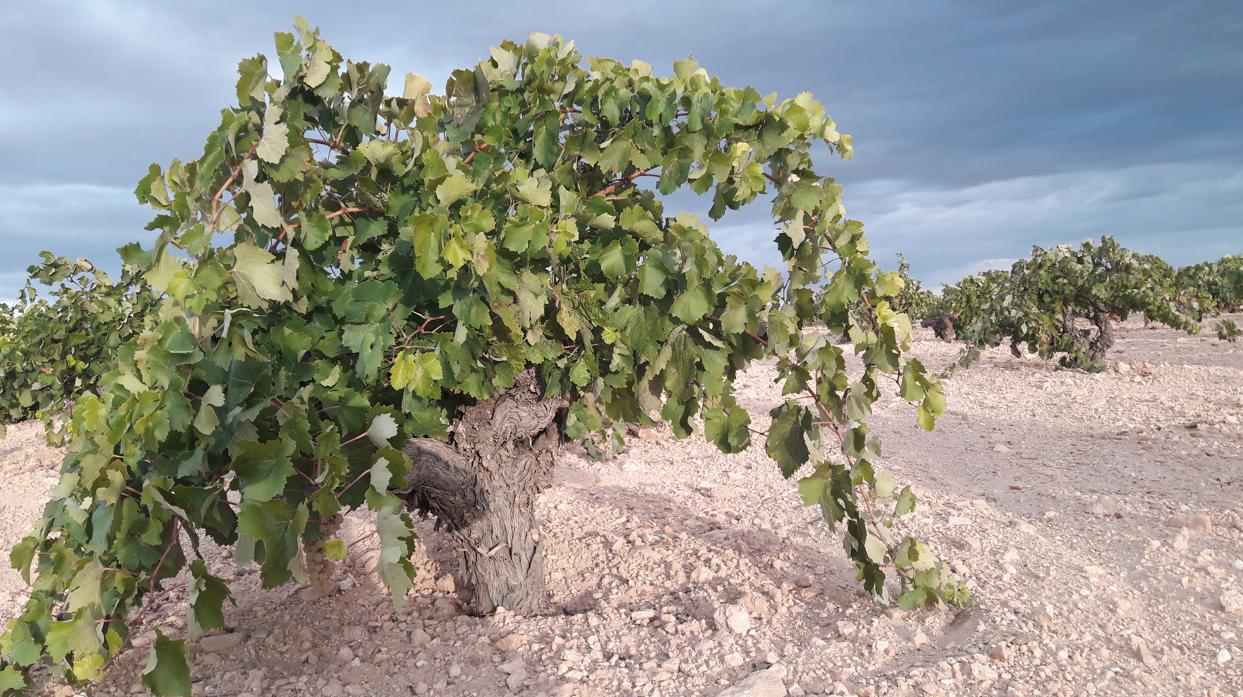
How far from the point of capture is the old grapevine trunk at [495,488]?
3836 mm

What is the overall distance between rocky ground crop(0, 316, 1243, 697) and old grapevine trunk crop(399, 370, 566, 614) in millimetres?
185

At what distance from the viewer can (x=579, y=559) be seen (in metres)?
5.09

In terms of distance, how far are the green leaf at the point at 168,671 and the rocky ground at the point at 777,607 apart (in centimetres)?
61

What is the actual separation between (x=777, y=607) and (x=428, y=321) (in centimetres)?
236

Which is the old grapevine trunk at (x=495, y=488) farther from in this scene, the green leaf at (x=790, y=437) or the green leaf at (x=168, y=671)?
the green leaf at (x=168, y=671)

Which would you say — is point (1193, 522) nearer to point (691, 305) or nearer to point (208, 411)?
point (691, 305)

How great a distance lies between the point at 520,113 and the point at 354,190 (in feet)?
2.61

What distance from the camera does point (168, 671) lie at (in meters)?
2.99

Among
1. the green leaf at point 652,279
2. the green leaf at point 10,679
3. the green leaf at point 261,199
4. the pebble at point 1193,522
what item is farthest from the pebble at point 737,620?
the pebble at point 1193,522

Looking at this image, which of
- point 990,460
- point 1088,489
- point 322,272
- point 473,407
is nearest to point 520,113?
point 322,272

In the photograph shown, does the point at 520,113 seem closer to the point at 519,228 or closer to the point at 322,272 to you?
the point at 519,228

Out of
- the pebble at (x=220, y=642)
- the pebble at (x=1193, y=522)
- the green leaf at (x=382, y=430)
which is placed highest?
the green leaf at (x=382, y=430)

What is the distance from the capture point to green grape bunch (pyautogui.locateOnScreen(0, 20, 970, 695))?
2969 mm

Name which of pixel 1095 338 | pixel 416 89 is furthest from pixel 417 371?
pixel 1095 338
